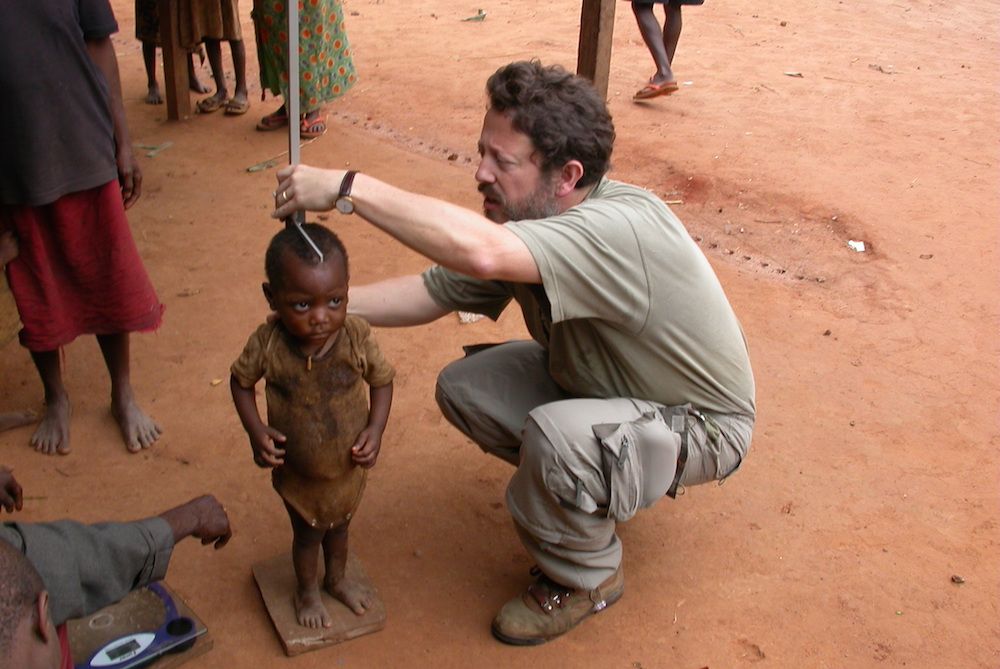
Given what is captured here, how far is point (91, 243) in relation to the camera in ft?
10.5

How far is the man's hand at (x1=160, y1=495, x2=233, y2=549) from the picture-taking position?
2281 millimetres

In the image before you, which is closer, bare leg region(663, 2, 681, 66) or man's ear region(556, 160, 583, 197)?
man's ear region(556, 160, 583, 197)

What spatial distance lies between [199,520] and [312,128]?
4.32 metres

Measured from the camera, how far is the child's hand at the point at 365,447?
7.67ft

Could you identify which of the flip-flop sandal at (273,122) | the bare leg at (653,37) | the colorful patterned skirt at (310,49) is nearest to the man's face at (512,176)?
the colorful patterned skirt at (310,49)

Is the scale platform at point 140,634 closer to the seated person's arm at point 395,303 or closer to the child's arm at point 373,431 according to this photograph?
the child's arm at point 373,431

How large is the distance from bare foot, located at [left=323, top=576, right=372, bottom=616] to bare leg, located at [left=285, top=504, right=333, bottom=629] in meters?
0.05

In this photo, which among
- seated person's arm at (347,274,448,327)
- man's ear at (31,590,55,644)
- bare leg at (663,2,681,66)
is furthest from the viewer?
bare leg at (663,2,681,66)

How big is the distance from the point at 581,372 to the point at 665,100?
16.5ft

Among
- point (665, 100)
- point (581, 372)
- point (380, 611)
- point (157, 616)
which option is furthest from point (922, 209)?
point (157, 616)

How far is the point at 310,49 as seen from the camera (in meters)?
5.93

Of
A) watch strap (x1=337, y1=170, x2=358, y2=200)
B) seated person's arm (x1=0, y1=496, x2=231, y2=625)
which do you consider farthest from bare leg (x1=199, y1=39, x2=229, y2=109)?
seated person's arm (x1=0, y1=496, x2=231, y2=625)

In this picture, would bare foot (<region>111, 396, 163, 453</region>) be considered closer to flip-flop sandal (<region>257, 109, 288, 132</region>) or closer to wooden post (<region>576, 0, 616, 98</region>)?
wooden post (<region>576, 0, 616, 98</region>)

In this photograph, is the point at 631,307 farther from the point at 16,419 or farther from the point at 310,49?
the point at 310,49
